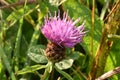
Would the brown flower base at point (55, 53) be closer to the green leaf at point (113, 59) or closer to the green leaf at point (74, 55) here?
the green leaf at point (74, 55)

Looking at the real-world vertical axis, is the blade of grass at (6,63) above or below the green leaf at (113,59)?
above

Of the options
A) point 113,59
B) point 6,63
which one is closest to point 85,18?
point 113,59

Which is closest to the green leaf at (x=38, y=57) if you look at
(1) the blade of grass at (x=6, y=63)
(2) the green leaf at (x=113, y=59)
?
(1) the blade of grass at (x=6, y=63)

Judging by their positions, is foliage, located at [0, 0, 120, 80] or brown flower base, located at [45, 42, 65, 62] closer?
brown flower base, located at [45, 42, 65, 62]

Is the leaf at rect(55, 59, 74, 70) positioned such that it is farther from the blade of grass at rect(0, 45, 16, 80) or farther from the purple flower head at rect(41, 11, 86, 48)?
the blade of grass at rect(0, 45, 16, 80)

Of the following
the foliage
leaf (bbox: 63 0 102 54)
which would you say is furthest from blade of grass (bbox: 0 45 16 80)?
leaf (bbox: 63 0 102 54)

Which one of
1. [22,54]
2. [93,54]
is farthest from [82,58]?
[22,54]

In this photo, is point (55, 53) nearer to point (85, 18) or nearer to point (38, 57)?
point (38, 57)

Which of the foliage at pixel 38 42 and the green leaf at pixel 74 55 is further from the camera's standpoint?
the foliage at pixel 38 42
